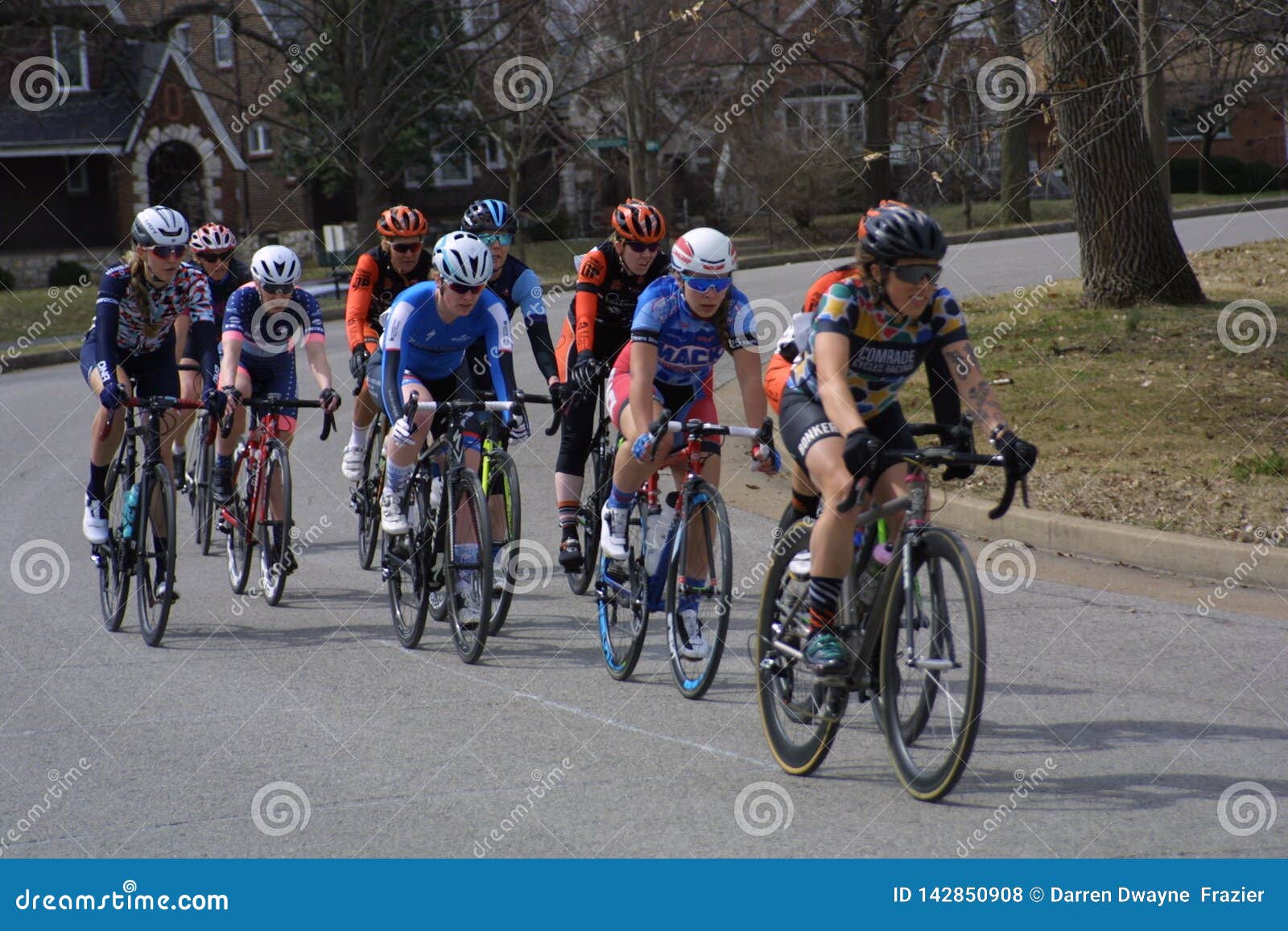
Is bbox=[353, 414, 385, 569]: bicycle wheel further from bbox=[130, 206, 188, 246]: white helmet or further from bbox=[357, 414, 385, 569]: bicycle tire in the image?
bbox=[130, 206, 188, 246]: white helmet

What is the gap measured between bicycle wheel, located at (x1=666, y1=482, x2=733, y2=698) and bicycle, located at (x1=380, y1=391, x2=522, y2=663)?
99cm

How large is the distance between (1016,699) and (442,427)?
3.25 metres

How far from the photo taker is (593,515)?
8070 mm

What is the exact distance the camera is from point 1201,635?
7.01 metres

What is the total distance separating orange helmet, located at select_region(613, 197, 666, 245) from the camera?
7500 mm

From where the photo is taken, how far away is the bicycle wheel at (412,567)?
24.3ft
